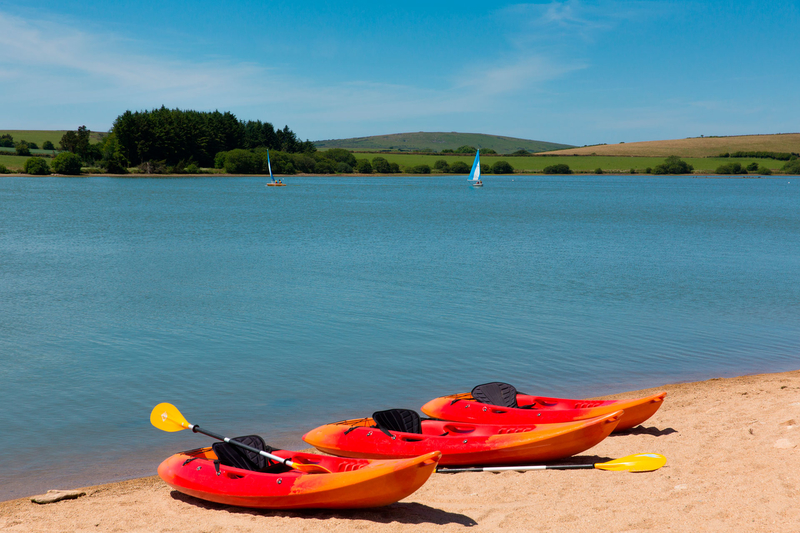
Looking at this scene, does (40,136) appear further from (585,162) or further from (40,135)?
(585,162)

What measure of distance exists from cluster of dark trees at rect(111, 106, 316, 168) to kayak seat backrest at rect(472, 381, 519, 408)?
118m

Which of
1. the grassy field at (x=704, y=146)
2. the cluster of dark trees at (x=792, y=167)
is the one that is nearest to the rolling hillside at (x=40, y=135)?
the grassy field at (x=704, y=146)

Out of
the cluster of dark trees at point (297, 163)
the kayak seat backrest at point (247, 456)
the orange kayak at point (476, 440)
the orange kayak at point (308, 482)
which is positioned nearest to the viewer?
the orange kayak at point (308, 482)

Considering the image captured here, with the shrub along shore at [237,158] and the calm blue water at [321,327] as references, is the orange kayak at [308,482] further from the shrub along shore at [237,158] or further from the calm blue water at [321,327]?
the shrub along shore at [237,158]

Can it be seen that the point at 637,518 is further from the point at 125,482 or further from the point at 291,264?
the point at 291,264

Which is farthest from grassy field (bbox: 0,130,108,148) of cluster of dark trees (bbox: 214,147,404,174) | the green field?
the green field

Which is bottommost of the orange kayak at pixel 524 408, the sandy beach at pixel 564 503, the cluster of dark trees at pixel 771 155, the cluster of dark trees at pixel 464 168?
the sandy beach at pixel 564 503

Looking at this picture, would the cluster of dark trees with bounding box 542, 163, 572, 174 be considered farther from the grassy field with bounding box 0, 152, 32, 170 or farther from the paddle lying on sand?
the paddle lying on sand

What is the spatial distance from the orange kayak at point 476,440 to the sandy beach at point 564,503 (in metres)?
0.24

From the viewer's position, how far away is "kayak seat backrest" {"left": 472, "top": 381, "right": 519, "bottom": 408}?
28.0ft

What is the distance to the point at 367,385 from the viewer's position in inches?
436

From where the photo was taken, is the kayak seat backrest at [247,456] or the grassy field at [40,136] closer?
the kayak seat backrest at [247,456]

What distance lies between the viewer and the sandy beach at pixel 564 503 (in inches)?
226

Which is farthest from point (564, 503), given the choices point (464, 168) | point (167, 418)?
point (464, 168)
